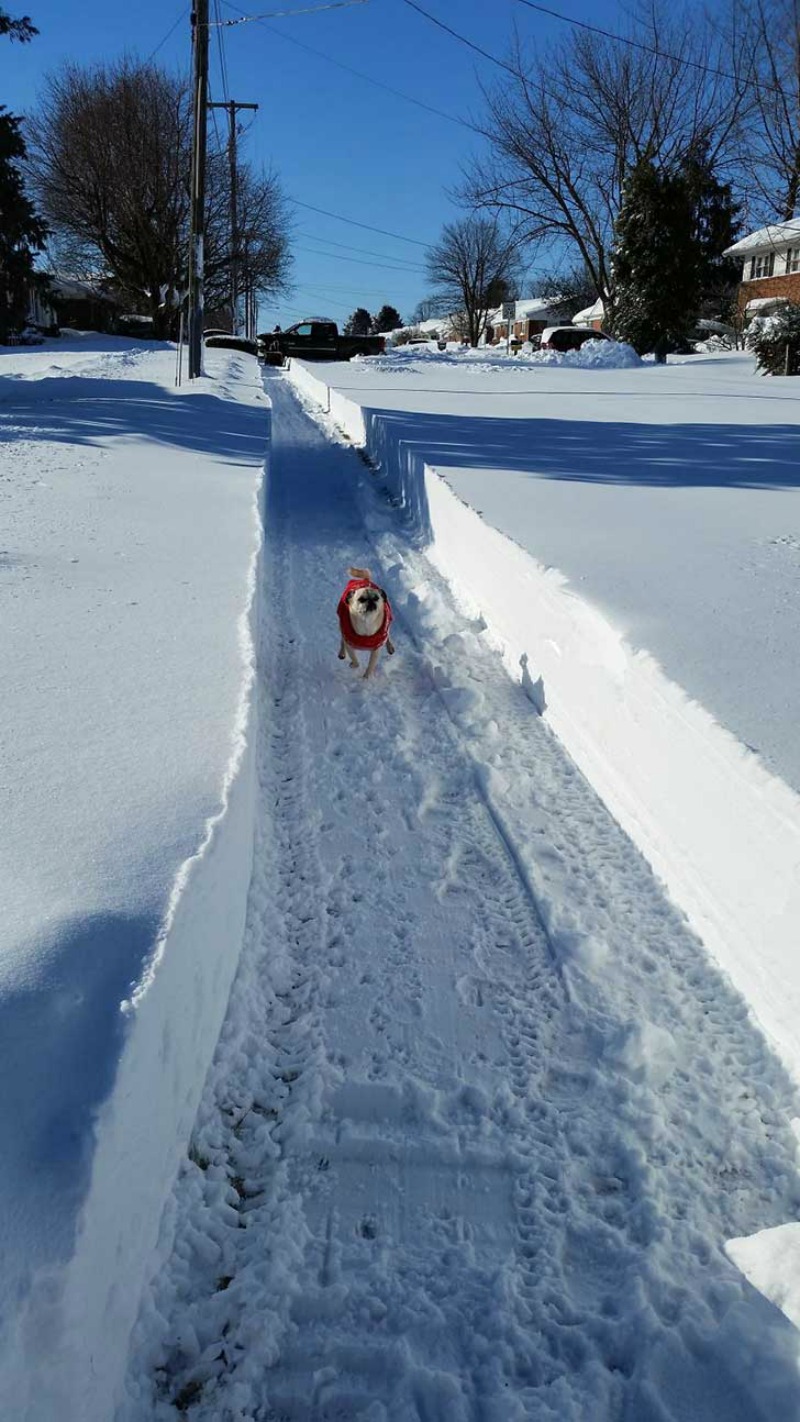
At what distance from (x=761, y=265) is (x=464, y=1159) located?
46.6m

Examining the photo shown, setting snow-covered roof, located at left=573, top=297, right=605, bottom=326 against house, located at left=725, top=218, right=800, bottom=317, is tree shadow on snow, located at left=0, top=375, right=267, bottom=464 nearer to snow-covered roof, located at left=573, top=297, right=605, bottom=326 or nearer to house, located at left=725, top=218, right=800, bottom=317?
house, located at left=725, top=218, right=800, bottom=317

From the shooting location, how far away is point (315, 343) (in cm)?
3578

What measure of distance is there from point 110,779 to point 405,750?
1.66 m

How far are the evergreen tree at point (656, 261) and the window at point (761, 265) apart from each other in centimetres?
816

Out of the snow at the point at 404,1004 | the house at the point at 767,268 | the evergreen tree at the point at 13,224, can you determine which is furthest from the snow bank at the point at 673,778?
the house at the point at 767,268

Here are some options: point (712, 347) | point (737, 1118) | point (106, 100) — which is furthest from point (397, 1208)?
point (106, 100)

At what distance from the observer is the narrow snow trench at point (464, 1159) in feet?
5.79

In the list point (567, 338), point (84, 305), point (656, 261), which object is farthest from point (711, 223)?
point (84, 305)

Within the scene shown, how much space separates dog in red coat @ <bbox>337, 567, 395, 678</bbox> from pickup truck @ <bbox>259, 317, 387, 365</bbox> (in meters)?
33.1

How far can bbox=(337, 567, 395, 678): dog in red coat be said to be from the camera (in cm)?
488

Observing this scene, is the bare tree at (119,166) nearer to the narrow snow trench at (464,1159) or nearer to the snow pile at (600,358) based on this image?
the snow pile at (600,358)

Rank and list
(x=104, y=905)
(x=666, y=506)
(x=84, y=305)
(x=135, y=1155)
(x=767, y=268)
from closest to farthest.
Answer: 1. (x=135, y=1155)
2. (x=104, y=905)
3. (x=666, y=506)
4. (x=767, y=268)
5. (x=84, y=305)

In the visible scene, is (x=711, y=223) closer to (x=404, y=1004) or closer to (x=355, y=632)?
(x=355, y=632)

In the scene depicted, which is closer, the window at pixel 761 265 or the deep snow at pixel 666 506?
the deep snow at pixel 666 506
